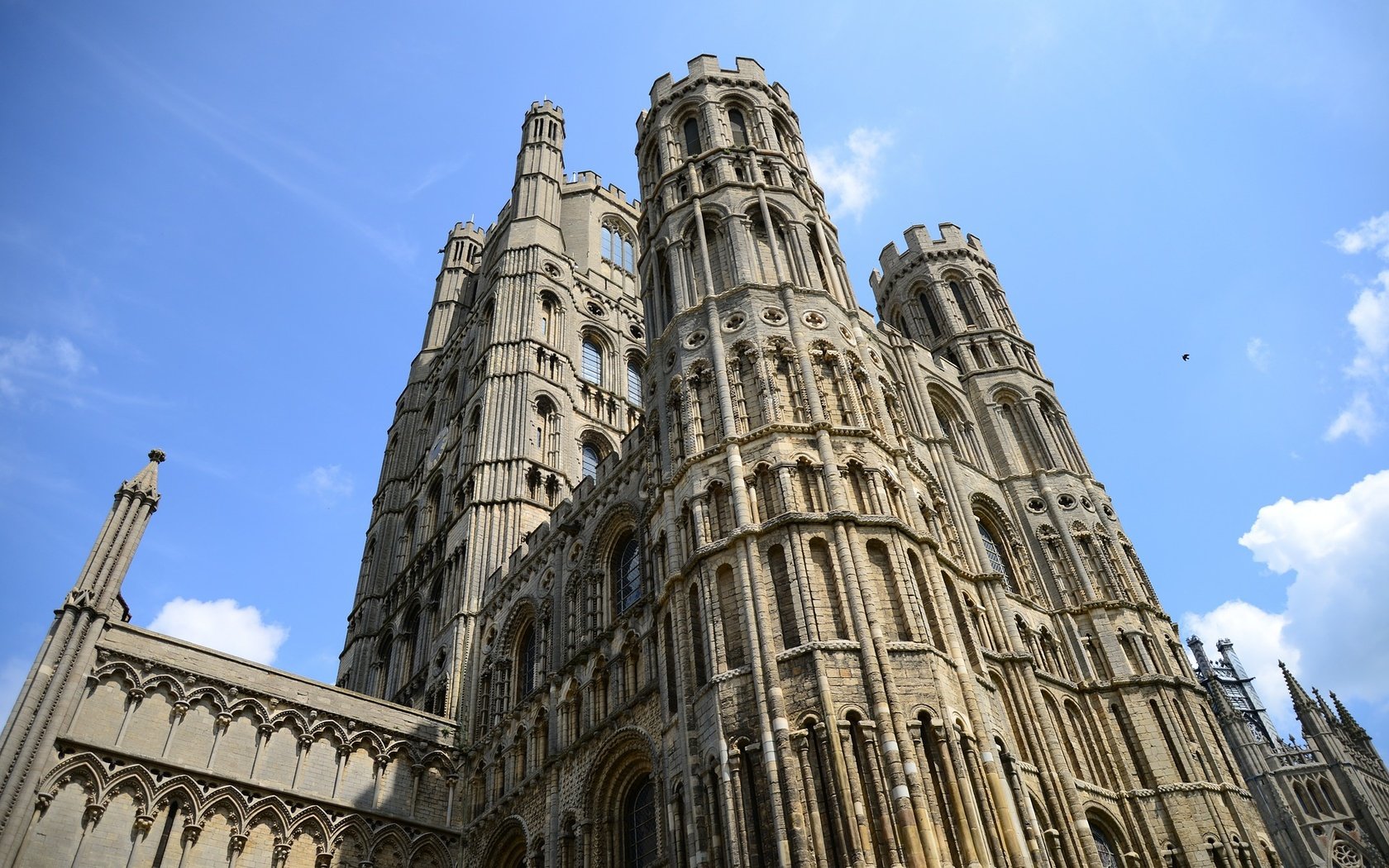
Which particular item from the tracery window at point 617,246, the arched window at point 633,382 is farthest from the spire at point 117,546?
the tracery window at point 617,246

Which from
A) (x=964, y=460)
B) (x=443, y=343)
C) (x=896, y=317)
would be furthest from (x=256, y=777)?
(x=443, y=343)

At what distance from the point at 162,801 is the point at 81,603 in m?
5.14

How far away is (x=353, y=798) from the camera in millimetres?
25719

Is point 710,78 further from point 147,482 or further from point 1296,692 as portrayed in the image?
point 1296,692

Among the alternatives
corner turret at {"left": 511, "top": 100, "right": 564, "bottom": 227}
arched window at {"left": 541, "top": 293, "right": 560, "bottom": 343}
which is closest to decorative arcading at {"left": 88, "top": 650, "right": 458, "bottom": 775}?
arched window at {"left": 541, "top": 293, "right": 560, "bottom": 343}

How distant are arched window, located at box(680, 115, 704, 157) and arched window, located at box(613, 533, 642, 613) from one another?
43.4 ft

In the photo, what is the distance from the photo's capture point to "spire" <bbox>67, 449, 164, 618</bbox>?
23.9 meters

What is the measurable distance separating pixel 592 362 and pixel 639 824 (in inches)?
1134

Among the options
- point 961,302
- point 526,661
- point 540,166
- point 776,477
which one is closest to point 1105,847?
point 776,477

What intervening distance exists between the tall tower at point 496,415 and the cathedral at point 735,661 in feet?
1.42

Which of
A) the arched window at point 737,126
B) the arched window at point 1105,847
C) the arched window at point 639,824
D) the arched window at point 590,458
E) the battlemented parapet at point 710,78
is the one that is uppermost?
the battlemented parapet at point 710,78

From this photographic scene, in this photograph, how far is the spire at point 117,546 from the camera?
23891mm

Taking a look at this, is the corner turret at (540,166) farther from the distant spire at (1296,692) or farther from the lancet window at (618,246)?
the distant spire at (1296,692)

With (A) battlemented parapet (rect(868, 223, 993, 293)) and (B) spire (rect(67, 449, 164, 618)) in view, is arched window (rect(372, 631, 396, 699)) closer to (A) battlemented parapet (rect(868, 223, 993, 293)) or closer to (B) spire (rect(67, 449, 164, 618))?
(B) spire (rect(67, 449, 164, 618))
